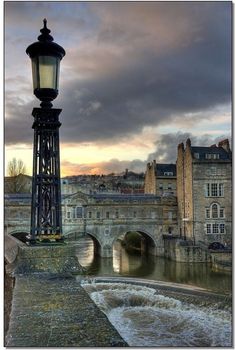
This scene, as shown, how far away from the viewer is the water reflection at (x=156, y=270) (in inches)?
1218

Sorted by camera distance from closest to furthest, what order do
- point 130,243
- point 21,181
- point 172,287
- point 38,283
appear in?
1. point 38,283
2. point 172,287
3. point 21,181
4. point 130,243

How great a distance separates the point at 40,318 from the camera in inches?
161

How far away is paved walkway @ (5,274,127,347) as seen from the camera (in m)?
3.54

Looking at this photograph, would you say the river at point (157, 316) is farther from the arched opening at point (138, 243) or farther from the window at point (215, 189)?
the arched opening at point (138, 243)

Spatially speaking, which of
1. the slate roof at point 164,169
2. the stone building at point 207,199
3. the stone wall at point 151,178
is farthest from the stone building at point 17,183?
the slate roof at point 164,169

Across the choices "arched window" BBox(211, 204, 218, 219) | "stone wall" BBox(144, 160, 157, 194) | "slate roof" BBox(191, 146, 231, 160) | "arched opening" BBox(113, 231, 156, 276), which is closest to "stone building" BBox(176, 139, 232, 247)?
"arched window" BBox(211, 204, 218, 219)

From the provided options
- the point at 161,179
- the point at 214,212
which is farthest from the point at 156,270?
the point at 161,179

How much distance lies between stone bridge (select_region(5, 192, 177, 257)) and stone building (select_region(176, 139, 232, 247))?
3661 millimetres

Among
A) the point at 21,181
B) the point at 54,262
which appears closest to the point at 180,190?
the point at 21,181

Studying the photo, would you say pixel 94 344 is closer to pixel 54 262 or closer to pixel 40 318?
pixel 40 318

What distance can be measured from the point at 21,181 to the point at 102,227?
11.7 m

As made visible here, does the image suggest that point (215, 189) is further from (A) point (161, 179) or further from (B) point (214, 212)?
(A) point (161, 179)

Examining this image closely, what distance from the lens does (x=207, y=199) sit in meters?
45.3

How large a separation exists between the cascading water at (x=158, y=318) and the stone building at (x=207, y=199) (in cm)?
2955
